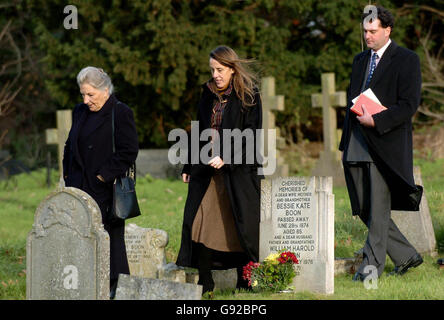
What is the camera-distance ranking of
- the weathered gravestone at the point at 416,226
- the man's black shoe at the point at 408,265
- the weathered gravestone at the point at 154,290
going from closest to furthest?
the weathered gravestone at the point at 154,290 < the man's black shoe at the point at 408,265 < the weathered gravestone at the point at 416,226

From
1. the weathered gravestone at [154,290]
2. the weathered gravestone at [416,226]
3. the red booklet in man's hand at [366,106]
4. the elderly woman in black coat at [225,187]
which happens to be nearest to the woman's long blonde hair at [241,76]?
the elderly woman in black coat at [225,187]

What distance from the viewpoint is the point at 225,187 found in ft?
24.8

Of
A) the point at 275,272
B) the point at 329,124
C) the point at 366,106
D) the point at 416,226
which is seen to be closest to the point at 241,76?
the point at 366,106

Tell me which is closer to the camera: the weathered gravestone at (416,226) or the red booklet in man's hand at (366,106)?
the red booklet in man's hand at (366,106)

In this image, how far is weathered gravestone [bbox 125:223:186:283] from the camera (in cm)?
843

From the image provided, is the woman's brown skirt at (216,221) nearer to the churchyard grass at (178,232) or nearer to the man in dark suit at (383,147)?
the churchyard grass at (178,232)

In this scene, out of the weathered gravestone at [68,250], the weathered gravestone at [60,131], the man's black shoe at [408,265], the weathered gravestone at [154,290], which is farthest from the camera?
the weathered gravestone at [60,131]

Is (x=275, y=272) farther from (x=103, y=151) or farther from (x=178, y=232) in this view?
(x=178, y=232)

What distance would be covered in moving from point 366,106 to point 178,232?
12.5ft

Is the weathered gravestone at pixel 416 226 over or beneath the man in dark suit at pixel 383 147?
beneath

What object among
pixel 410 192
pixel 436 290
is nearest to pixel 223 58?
pixel 410 192

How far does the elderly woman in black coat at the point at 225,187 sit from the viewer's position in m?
7.45

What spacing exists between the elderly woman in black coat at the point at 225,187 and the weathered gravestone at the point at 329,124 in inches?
388

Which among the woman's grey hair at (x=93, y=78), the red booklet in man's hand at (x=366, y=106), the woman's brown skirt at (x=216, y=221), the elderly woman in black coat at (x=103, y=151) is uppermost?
the woman's grey hair at (x=93, y=78)
